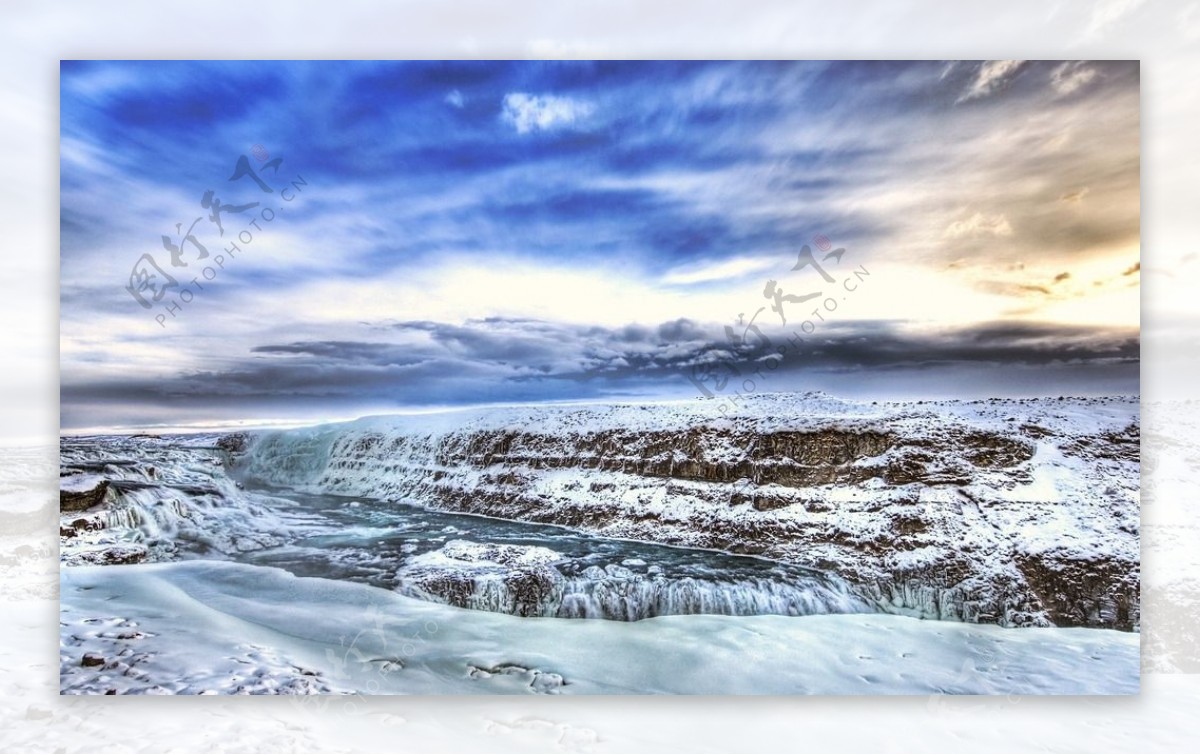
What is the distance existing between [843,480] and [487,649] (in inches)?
56.4

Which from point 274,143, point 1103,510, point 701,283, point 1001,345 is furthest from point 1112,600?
point 274,143

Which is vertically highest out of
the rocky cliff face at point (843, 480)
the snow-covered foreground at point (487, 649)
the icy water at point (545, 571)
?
the rocky cliff face at point (843, 480)

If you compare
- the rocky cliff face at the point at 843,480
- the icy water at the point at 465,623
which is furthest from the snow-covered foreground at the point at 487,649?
the rocky cliff face at the point at 843,480

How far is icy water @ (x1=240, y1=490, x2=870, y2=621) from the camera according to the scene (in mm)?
3031

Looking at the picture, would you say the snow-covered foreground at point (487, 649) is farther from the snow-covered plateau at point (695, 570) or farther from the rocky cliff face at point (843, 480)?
the rocky cliff face at point (843, 480)

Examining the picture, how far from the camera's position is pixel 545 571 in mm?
3068

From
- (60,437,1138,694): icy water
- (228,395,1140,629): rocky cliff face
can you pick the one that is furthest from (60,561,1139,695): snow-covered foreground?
(228,395,1140,629): rocky cliff face

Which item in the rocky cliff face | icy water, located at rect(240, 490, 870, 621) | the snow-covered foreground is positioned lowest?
the snow-covered foreground

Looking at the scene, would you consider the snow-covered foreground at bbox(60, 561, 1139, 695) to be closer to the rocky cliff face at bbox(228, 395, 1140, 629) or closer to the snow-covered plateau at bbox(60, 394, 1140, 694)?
the snow-covered plateau at bbox(60, 394, 1140, 694)

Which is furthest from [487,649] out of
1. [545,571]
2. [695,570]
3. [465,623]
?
[695,570]

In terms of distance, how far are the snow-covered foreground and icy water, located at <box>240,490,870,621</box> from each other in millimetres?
48

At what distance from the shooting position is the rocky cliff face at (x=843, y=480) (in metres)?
3.01

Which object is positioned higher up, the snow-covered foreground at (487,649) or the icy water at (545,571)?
the icy water at (545,571)

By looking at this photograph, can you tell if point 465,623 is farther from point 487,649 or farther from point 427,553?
point 427,553
